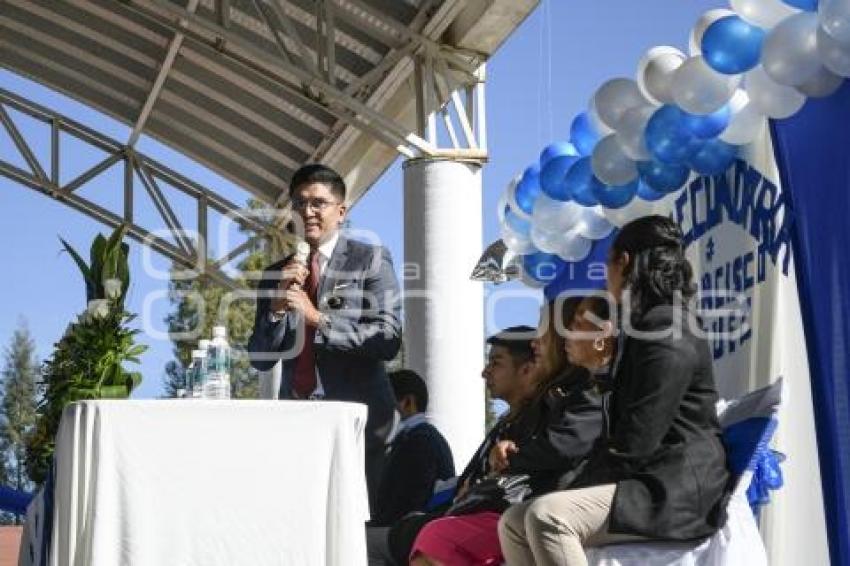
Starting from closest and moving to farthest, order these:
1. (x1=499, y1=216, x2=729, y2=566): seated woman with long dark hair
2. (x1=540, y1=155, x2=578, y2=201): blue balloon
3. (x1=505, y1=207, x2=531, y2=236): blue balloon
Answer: (x1=499, y1=216, x2=729, y2=566): seated woman with long dark hair → (x1=540, y1=155, x2=578, y2=201): blue balloon → (x1=505, y1=207, x2=531, y2=236): blue balloon

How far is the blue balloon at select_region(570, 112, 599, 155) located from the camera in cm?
501

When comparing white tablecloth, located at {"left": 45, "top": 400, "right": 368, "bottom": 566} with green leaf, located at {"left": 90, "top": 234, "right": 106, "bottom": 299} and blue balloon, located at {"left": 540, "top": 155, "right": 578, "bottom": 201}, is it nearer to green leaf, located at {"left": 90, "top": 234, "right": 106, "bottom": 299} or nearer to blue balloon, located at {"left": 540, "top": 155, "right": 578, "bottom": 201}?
green leaf, located at {"left": 90, "top": 234, "right": 106, "bottom": 299}

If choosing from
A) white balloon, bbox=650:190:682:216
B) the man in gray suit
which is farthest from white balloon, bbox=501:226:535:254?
the man in gray suit

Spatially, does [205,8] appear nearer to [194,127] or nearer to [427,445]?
[194,127]

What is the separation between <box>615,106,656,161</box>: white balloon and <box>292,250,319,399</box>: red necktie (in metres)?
1.17

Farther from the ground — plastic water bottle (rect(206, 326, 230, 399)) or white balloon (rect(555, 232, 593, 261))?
white balloon (rect(555, 232, 593, 261))

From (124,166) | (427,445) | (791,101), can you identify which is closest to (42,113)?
(124,166)

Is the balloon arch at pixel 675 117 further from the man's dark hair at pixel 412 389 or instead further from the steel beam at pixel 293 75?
the steel beam at pixel 293 75

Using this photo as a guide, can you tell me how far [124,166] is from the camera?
45.2ft

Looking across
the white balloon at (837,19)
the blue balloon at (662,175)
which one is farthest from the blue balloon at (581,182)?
the white balloon at (837,19)

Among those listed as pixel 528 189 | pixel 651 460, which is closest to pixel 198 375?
pixel 651 460

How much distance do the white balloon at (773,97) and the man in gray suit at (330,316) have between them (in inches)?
42.4

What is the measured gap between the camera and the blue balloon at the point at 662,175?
4.32 metres

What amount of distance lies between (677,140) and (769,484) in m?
1.11
